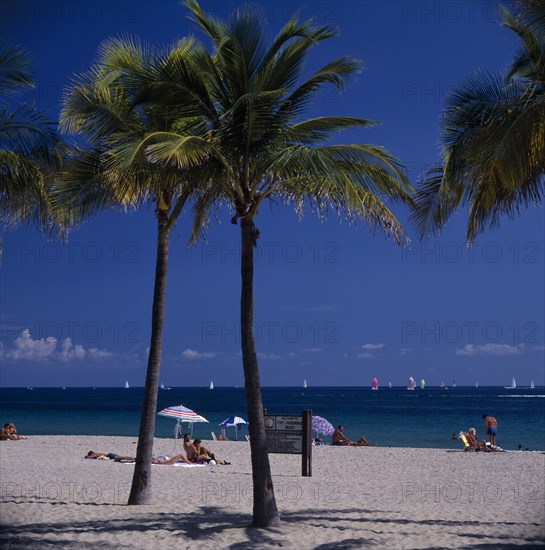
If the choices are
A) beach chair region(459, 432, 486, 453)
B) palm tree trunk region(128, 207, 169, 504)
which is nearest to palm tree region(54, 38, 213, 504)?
palm tree trunk region(128, 207, 169, 504)

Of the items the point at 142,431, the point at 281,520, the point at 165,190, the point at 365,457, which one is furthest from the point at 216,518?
the point at 365,457

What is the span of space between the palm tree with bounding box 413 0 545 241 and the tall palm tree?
2.88 ft

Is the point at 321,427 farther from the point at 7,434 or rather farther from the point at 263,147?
the point at 263,147

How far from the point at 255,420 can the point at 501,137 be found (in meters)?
4.91

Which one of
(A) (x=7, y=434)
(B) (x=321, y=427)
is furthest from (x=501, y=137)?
(A) (x=7, y=434)

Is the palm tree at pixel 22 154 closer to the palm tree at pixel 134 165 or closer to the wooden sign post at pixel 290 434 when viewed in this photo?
the palm tree at pixel 134 165

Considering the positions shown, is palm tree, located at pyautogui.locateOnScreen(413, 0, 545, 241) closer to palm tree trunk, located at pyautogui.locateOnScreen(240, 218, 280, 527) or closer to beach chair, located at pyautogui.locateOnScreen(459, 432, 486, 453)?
palm tree trunk, located at pyautogui.locateOnScreen(240, 218, 280, 527)

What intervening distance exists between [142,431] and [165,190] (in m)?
4.01

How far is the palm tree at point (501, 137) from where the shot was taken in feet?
29.9

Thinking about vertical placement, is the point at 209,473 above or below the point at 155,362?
below

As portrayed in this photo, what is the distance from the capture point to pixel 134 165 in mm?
9672

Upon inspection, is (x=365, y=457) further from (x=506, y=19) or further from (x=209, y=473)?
(x=506, y=19)

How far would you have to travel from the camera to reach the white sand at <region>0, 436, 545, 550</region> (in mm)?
9312

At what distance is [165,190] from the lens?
12070 millimetres
